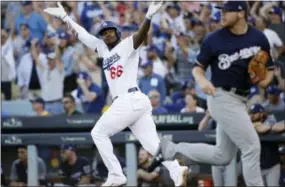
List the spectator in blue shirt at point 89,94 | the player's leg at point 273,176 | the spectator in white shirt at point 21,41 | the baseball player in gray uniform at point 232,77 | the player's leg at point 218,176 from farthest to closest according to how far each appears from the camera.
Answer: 1. the spectator in white shirt at point 21,41
2. the spectator in blue shirt at point 89,94
3. the player's leg at point 218,176
4. the player's leg at point 273,176
5. the baseball player in gray uniform at point 232,77

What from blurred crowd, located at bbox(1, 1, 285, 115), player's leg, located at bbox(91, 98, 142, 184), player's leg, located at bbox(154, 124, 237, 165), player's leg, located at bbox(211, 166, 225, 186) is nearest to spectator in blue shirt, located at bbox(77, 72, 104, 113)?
Result: blurred crowd, located at bbox(1, 1, 285, 115)

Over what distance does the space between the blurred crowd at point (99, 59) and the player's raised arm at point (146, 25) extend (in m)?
3.26

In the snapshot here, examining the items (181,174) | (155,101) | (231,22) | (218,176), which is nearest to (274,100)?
(218,176)

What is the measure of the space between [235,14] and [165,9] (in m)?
6.47

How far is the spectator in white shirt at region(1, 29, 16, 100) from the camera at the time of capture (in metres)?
14.4

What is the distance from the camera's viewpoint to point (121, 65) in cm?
934

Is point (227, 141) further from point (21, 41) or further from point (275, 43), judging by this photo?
point (21, 41)

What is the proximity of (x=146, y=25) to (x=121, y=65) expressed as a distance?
68cm

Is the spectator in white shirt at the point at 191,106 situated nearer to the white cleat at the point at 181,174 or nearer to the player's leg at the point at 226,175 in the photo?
the player's leg at the point at 226,175

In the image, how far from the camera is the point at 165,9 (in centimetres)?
1468

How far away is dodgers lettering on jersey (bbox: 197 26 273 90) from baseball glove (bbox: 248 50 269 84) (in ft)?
0.13

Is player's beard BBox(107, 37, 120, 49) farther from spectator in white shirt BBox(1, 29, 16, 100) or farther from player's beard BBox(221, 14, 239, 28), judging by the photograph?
spectator in white shirt BBox(1, 29, 16, 100)

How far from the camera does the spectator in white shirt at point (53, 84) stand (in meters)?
13.7

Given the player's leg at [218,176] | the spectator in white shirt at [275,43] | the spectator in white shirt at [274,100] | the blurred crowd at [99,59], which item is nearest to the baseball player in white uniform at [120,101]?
the player's leg at [218,176]
